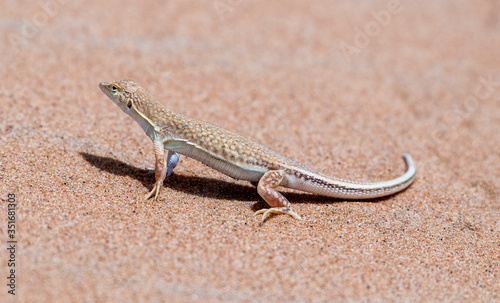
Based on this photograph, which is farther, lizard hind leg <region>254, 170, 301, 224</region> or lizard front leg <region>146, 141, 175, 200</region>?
lizard front leg <region>146, 141, 175, 200</region>

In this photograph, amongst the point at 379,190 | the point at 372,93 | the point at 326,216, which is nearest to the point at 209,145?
the point at 326,216

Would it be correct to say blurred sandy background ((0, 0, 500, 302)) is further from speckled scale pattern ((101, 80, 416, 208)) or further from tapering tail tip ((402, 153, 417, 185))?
speckled scale pattern ((101, 80, 416, 208))

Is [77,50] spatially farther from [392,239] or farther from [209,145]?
[392,239]

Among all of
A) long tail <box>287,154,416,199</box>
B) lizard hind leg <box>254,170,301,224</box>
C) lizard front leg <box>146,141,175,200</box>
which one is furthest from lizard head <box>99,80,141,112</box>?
long tail <box>287,154,416,199</box>

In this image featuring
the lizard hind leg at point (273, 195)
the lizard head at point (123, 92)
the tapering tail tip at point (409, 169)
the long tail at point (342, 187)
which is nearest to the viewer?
the lizard hind leg at point (273, 195)

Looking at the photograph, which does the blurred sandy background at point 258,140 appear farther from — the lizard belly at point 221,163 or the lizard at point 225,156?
the lizard belly at point 221,163

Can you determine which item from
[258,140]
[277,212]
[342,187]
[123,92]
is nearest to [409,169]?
[342,187]

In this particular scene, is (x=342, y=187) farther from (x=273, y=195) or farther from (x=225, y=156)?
(x=225, y=156)

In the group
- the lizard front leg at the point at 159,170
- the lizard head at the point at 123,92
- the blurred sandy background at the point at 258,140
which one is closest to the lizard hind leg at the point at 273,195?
the blurred sandy background at the point at 258,140
